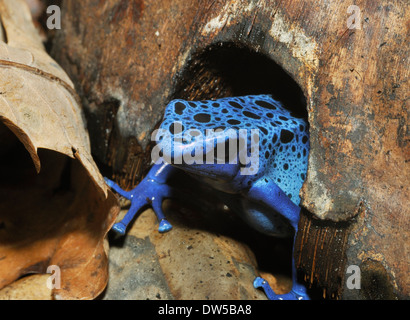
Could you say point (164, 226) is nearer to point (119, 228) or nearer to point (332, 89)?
point (119, 228)

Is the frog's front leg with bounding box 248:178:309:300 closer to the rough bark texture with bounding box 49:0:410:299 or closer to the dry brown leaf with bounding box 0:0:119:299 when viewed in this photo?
the rough bark texture with bounding box 49:0:410:299

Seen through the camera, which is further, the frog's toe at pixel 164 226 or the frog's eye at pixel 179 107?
the frog's toe at pixel 164 226

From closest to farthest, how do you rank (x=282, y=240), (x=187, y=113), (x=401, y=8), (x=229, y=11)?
(x=401, y=8)
(x=187, y=113)
(x=229, y=11)
(x=282, y=240)

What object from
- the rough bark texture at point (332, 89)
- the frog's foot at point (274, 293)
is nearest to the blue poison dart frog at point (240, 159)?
the frog's foot at point (274, 293)

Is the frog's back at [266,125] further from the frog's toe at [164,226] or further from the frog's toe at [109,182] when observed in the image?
the frog's toe at [109,182]

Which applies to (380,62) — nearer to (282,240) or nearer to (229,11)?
(229,11)

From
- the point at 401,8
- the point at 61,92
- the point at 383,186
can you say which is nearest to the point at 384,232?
the point at 383,186

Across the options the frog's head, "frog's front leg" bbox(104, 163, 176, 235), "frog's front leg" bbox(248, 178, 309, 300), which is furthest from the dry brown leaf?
"frog's front leg" bbox(248, 178, 309, 300)
